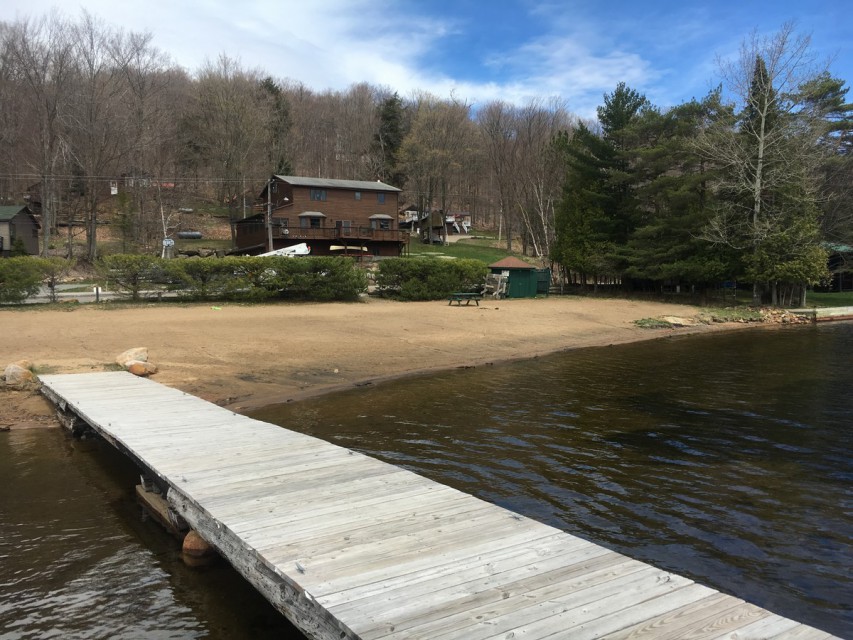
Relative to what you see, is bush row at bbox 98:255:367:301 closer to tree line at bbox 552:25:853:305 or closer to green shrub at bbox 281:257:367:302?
green shrub at bbox 281:257:367:302

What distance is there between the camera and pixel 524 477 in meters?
7.54

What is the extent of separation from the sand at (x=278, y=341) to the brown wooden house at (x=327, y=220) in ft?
88.9

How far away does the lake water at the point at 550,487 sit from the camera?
15.5 feet

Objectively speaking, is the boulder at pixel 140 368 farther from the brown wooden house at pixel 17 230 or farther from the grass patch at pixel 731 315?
the brown wooden house at pixel 17 230

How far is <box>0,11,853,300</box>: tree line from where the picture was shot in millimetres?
33656

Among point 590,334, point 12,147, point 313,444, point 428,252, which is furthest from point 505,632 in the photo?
point 12,147

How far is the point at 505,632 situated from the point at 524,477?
182 inches

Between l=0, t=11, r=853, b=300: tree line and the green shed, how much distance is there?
6693 mm

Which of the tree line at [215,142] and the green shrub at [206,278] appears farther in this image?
the tree line at [215,142]

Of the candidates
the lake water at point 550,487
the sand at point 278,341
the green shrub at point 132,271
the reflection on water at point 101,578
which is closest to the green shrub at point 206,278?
the green shrub at point 132,271

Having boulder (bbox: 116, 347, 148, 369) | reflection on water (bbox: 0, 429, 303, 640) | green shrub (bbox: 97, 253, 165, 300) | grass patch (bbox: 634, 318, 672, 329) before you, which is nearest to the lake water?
reflection on water (bbox: 0, 429, 303, 640)

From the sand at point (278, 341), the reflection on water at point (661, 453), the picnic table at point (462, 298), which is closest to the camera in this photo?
the reflection on water at point (661, 453)

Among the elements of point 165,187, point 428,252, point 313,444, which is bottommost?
point 313,444

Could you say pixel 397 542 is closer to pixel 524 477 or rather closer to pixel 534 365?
pixel 524 477
